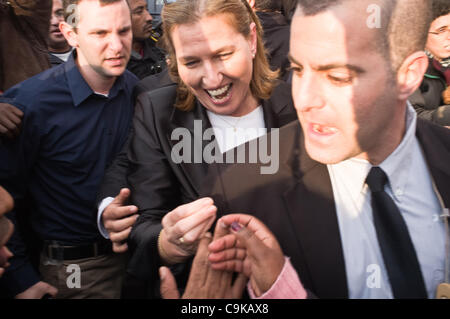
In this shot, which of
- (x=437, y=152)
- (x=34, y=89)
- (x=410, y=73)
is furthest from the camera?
(x=34, y=89)

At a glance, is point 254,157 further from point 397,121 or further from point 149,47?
point 149,47

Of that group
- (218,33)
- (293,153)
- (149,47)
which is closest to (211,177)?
(293,153)

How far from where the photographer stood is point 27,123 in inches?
95.6

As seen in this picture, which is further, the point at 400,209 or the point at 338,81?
the point at 400,209

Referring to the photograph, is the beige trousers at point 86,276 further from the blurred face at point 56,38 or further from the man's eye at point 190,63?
the blurred face at point 56,38

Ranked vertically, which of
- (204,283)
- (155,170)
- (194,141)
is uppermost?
(194,141)

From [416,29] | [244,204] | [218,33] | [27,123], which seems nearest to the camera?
[416,29]

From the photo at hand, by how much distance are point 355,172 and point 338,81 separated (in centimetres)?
41

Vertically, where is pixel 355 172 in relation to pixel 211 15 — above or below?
below

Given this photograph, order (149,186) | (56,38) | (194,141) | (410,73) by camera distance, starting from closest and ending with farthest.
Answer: (410,73), (149,186), (194,141), (56,38)

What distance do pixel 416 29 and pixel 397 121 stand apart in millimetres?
365

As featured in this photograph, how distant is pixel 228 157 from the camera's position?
1.88 metres

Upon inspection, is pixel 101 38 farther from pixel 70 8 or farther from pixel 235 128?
pixel 235 128

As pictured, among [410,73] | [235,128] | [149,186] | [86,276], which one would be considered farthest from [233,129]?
[86,276]
